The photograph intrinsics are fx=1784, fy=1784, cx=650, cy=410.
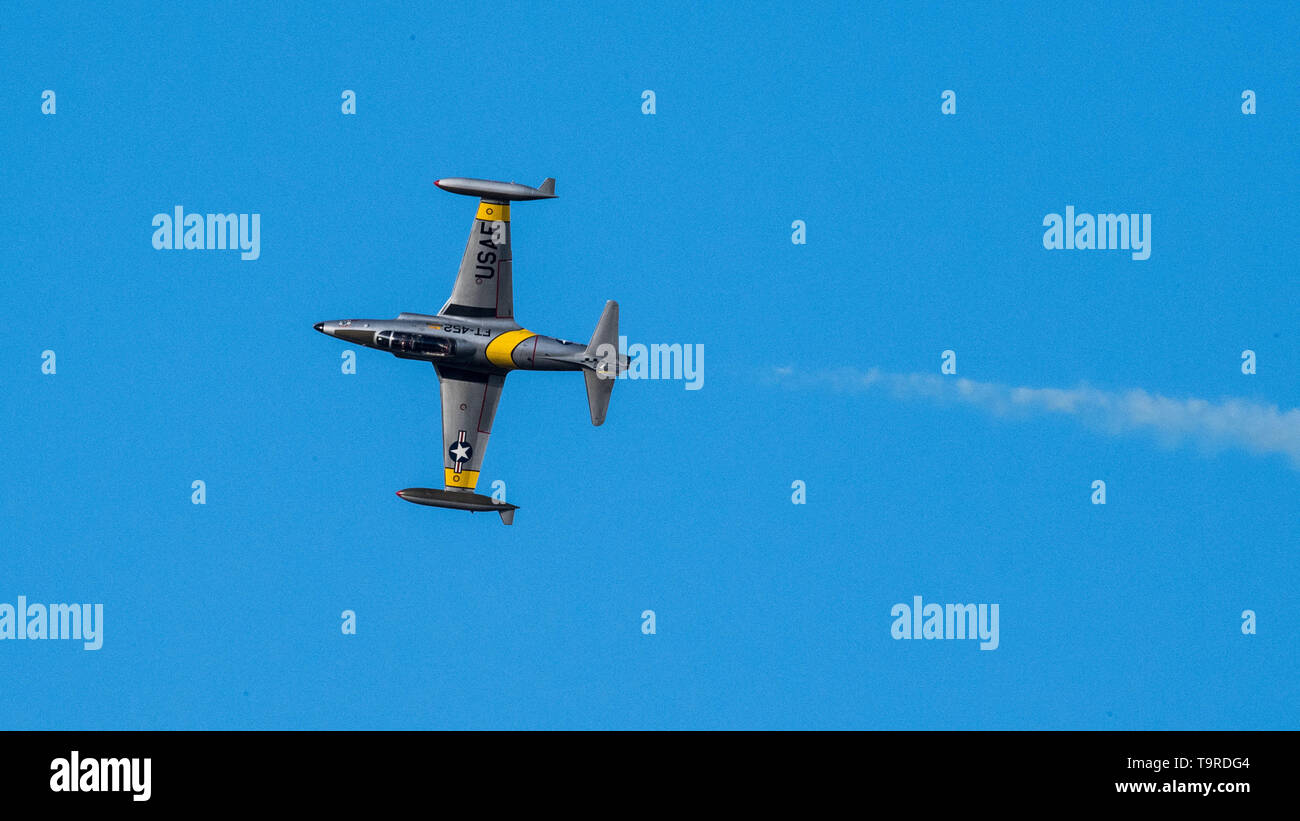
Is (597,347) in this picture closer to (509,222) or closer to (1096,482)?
(509,222)

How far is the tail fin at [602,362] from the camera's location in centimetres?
4900

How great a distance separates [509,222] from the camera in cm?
5281

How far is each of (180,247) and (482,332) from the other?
9495 millimetres

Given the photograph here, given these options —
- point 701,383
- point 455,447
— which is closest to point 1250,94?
point 701,383

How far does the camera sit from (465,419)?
2072 inches

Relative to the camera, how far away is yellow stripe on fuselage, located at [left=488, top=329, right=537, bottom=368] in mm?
50531

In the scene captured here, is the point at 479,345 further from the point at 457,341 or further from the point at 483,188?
the point at 483,188

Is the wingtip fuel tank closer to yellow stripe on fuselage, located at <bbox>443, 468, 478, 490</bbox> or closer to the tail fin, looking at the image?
the tail fin

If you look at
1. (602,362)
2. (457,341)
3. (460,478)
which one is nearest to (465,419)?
(460,478)

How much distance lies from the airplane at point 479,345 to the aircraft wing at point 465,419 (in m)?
0.03

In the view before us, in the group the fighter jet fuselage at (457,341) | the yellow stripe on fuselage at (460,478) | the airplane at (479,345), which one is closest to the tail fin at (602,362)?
the airplane at (479,345)

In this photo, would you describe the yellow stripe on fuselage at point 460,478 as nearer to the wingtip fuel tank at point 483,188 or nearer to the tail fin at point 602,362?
the tail fin at point 602,362

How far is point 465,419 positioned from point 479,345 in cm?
279
